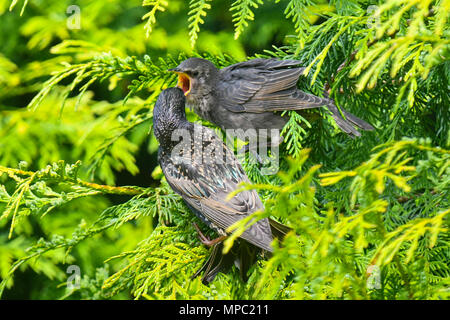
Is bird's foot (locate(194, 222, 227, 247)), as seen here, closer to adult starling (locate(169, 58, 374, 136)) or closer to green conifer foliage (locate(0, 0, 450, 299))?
green conifer foliage (locate(0, 0, 450, 299))

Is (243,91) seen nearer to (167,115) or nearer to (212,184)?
(167,115)

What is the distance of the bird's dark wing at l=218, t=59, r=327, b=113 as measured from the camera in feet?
7.18

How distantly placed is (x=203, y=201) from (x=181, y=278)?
1.02 feet

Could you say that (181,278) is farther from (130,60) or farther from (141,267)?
(130,60)

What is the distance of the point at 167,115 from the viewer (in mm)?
2145

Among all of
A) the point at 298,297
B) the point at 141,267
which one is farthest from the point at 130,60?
the point at 298,297

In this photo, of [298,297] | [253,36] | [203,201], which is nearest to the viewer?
[298,297]

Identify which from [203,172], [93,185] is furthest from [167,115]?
[93,185]

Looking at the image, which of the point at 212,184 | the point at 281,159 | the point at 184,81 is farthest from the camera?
the point at 184,81

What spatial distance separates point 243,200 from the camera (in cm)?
192

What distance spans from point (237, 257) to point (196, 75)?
Answer: 906 millimetres

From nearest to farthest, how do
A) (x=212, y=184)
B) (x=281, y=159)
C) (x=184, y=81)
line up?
(x=212, y=184)
(x=281, y=159)
(x=184, y=81)

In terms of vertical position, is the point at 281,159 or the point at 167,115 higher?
the point at 167,115

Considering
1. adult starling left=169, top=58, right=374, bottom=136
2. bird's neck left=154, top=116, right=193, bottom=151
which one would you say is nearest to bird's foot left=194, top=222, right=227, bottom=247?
bird's neck left=154, top=116, right=193, bottom=151
